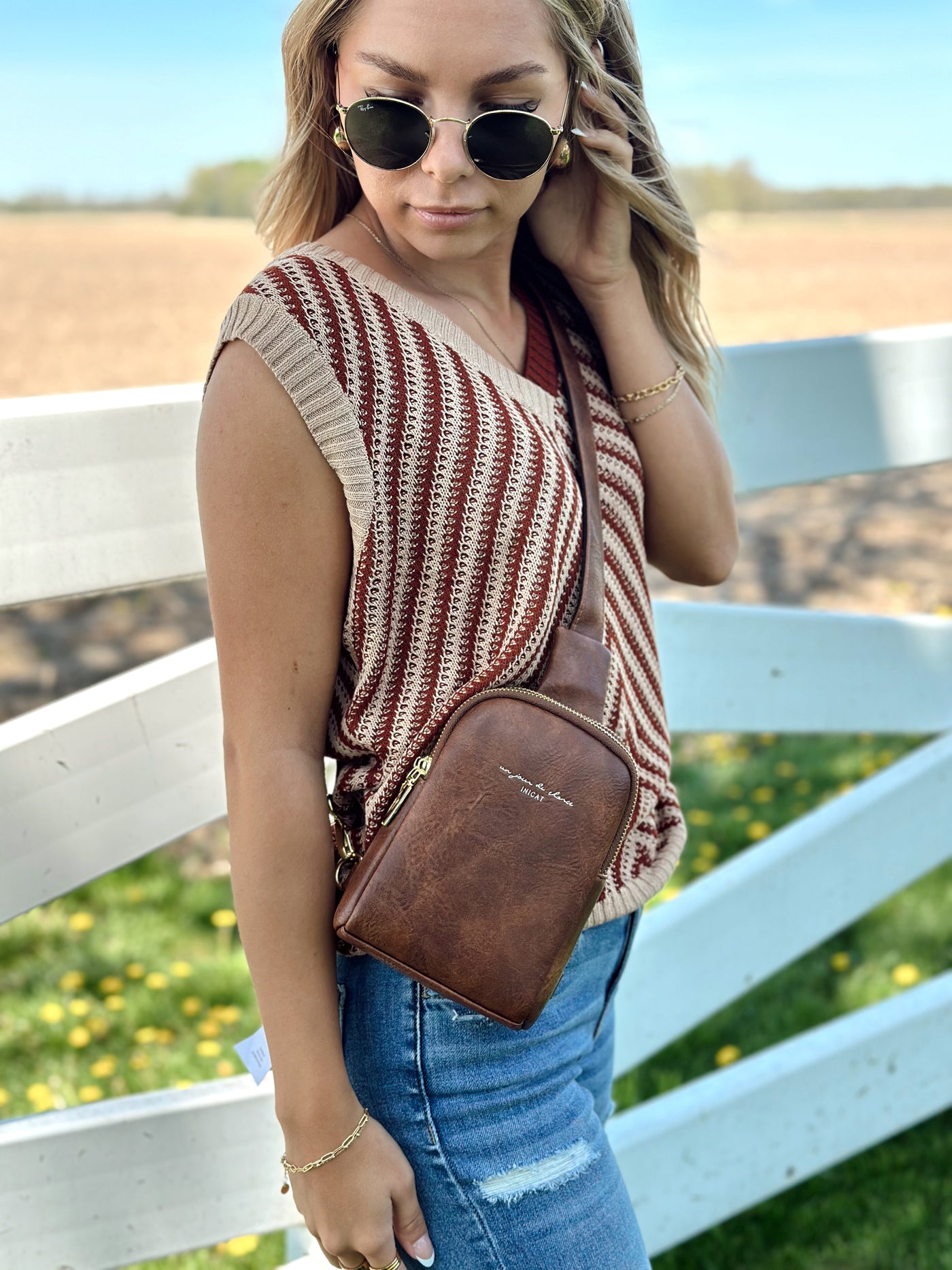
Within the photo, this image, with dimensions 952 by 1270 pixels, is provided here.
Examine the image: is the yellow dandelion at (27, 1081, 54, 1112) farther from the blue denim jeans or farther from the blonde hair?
the blonde hair

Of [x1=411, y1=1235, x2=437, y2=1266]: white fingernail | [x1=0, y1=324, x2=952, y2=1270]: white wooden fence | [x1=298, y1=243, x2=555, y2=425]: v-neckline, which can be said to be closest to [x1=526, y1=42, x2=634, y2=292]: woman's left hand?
[x1=298, y1=243, x2=555, y2=425]: v-neckline

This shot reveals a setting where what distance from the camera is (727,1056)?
288 centimetres

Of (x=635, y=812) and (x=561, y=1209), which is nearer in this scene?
(x=561, y=1209)

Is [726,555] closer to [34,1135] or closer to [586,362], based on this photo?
[586,362]

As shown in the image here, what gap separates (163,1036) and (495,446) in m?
2.19

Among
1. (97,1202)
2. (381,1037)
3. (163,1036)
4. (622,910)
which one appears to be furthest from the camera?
(163,1036)

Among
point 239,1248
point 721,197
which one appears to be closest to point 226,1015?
point 239,1248

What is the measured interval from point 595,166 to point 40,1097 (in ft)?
7.21

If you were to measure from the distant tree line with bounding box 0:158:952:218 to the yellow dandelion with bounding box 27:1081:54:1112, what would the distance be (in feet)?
56.1

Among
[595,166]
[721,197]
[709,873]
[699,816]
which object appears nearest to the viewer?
[595,166]

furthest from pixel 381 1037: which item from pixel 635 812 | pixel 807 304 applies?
pixel 807 304

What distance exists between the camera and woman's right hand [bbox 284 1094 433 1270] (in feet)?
4.00

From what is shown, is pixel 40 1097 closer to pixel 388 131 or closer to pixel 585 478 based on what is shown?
pixel 585 478

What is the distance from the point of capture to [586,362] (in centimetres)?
159
